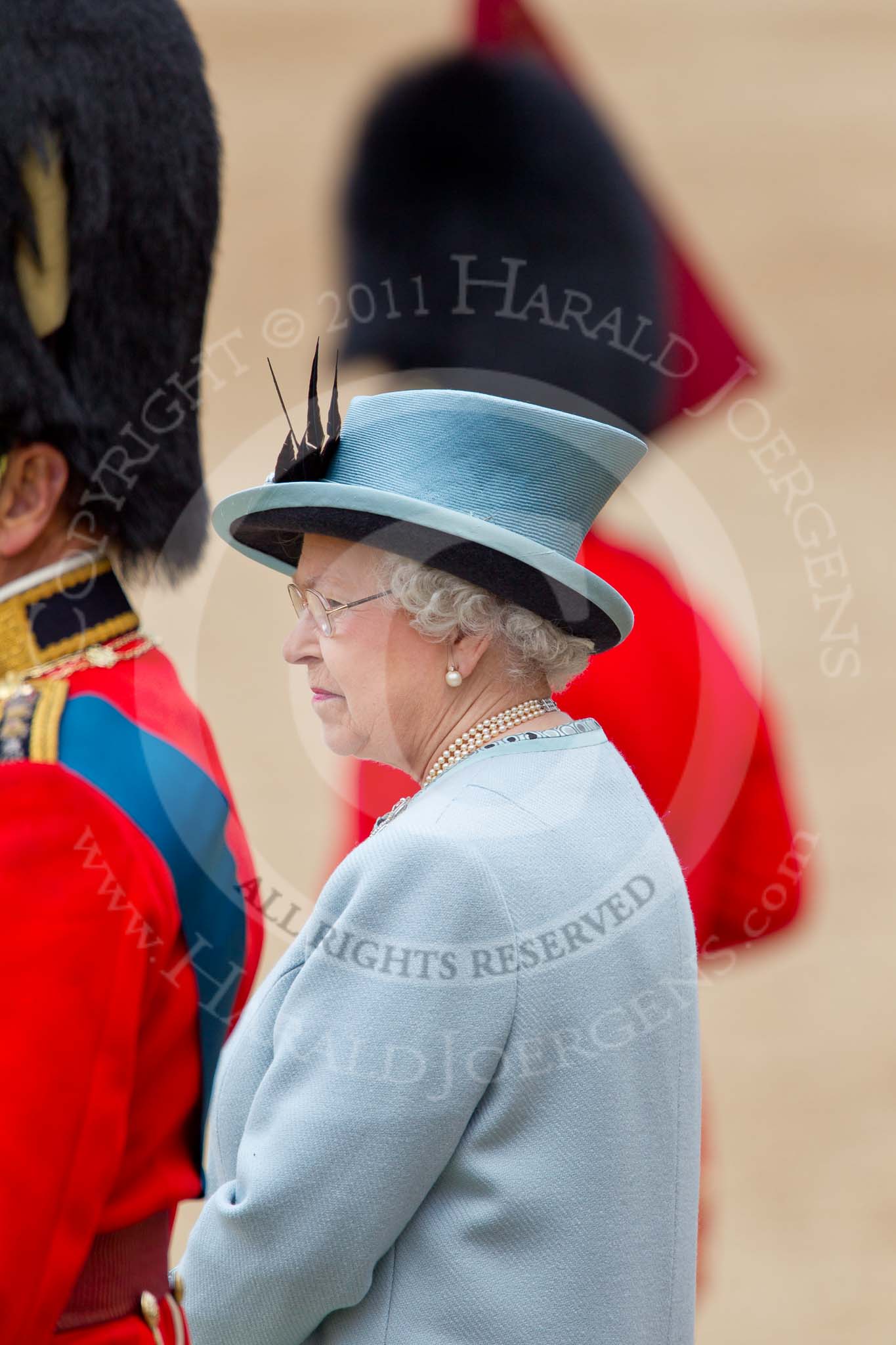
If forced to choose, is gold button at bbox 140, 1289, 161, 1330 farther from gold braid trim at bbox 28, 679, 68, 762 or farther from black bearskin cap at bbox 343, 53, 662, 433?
black bearskin cap at bbox 343, 53, 662, 433

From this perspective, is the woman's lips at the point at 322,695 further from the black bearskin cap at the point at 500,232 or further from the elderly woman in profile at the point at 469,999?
the black bearskin cap at the point at 500,232

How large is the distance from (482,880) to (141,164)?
0.94 meters

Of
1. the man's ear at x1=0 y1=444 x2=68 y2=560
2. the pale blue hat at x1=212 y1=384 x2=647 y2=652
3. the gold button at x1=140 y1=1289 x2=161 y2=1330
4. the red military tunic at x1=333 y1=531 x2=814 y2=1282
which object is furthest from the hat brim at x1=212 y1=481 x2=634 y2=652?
the gold button at x1=140 y1=1289 x2=161 y2=1330

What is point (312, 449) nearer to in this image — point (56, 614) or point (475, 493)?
point (475, 493)

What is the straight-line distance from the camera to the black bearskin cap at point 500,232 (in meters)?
2.72

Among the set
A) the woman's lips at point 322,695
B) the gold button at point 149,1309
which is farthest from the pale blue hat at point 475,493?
the gold button at point 149,1309

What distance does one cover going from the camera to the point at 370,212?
323 centimetres

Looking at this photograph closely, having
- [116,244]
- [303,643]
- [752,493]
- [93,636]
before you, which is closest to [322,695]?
[303,643]

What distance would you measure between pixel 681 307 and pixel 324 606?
4.30 ft

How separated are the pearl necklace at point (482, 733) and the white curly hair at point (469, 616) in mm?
33

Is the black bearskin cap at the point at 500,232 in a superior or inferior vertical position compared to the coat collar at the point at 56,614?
superior

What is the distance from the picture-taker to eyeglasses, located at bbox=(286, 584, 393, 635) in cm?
175

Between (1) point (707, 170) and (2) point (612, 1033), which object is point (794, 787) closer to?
(2) point (612, 1033)

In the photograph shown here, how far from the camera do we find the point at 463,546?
1688 mm
